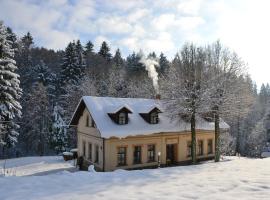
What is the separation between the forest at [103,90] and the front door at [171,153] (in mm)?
3845

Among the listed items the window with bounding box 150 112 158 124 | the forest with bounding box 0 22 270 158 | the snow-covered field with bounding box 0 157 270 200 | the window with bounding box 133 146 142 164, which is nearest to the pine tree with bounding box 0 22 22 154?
the forest with bounding box 0 22 270 158

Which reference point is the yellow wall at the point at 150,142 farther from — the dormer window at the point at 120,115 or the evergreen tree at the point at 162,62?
the evergreen tree at the point at 162,62

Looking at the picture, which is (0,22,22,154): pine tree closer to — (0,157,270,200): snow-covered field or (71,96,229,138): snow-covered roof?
(71,96,229,138): snow-covered roof

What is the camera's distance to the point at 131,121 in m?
25.0

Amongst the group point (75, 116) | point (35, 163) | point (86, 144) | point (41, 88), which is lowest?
point (35, 163)

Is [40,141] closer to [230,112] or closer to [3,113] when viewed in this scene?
[3,113]

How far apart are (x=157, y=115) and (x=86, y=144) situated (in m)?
7.47

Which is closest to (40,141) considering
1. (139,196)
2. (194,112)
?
(194,112)

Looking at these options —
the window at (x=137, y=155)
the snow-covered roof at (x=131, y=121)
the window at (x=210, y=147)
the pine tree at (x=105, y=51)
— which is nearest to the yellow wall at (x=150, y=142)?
the window at (x=137, y=155)

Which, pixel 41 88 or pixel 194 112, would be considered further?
pixel 41 88

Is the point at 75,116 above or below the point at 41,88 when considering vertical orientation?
below

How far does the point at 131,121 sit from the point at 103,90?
26.9m

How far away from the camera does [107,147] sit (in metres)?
22.9

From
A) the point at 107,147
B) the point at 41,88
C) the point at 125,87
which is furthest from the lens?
the point at 125,87
